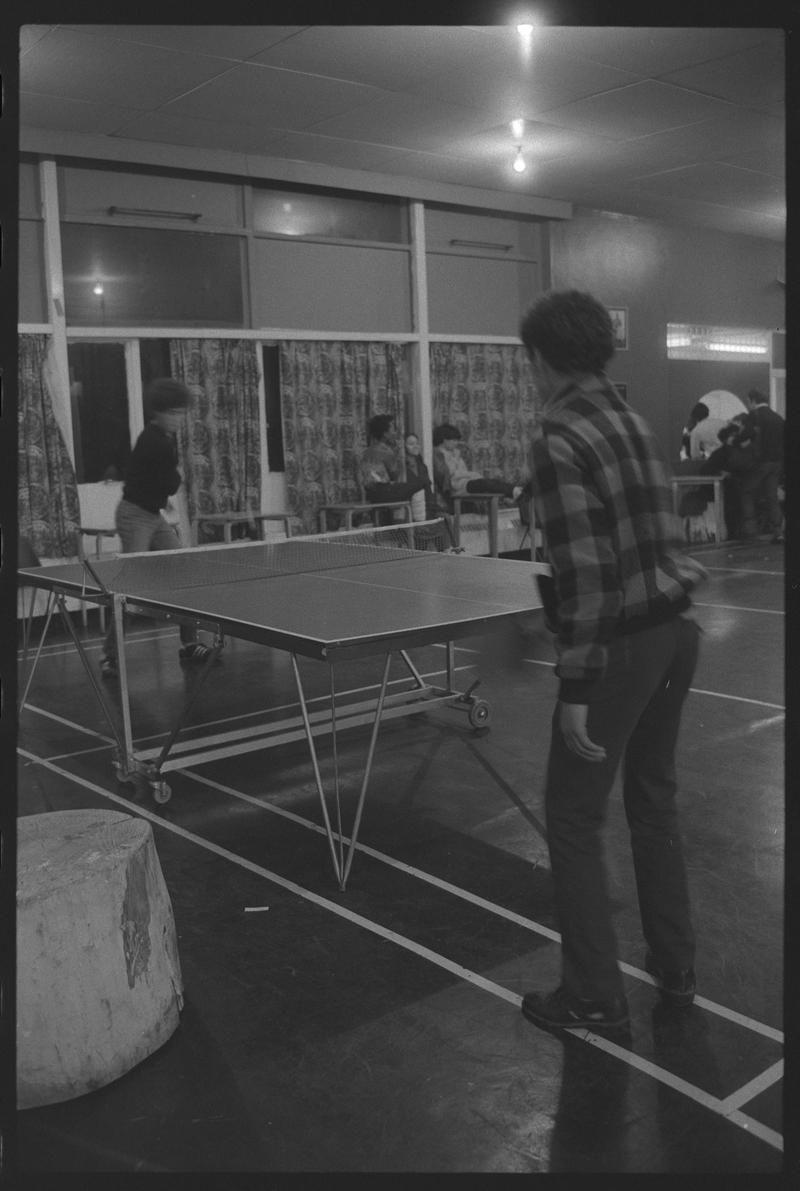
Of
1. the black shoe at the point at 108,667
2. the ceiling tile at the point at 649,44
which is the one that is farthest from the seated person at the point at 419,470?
the black shoe at the point at 108,667

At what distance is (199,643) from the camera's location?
6477 mm

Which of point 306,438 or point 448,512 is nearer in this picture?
point 306,438

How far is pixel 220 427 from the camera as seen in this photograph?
8.64 meters

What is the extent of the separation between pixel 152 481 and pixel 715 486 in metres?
7.08

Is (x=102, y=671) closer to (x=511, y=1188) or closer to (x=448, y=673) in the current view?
(x=448, y=673)

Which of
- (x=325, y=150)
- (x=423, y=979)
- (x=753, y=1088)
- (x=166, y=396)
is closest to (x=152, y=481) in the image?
(x=166, y=396)

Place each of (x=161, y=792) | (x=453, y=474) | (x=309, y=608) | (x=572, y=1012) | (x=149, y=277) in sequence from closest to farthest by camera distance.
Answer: (x=572, y=1012)
(x=309, y=608)
(x=161, y=792)
(x=149, y=277)
(x=453, y=474)

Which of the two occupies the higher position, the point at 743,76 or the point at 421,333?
the point at 743,76

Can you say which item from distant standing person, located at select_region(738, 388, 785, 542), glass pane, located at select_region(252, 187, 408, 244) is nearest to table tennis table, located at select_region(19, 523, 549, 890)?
glass pane, located at select_region(252, 187, 408, 244)

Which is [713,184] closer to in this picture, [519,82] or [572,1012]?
[519,82]

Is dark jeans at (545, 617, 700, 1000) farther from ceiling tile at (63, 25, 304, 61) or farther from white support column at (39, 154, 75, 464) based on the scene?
A: white support column at (39, 154, 75, 464)

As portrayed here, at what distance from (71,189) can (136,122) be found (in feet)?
2.57

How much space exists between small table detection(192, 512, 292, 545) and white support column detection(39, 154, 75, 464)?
1.13 meters

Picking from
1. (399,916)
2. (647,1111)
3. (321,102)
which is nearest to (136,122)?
(321,102)
